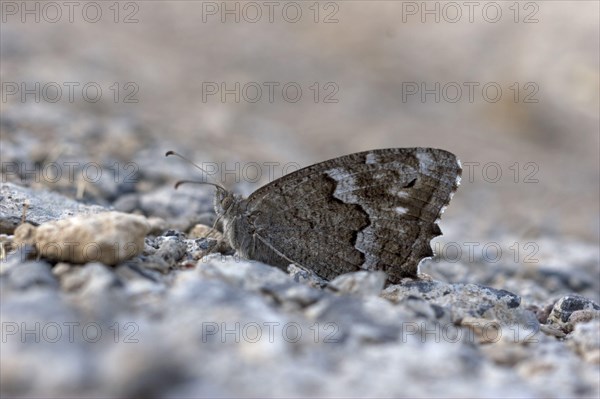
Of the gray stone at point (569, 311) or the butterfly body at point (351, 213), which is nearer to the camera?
the gray stone at point (569, 311)

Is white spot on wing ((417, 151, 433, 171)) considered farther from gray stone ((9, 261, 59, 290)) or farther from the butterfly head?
gray stone ((9, 261, 59, 290))

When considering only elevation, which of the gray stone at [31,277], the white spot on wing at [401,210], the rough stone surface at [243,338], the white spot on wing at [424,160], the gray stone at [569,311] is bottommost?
the gray stone at [569,311]

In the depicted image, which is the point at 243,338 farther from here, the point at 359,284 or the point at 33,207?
the point at 33,207

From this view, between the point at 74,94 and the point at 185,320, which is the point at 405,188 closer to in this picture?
the point at 185,320

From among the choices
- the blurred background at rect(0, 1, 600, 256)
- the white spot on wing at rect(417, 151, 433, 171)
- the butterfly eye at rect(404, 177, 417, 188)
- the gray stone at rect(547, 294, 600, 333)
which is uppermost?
the blurred background at rect(0, 1, 600, 256)

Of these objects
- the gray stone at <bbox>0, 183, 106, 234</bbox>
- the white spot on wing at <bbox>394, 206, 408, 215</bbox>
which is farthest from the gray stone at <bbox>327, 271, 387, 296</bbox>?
the gray stone at <bbox>0, 183, 106, 234</bbox>

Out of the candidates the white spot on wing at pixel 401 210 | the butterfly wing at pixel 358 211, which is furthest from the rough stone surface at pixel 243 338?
the white spot on wing at pixel 401 210

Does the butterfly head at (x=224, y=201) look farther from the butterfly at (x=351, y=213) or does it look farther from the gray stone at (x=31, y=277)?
the gray stone at (x=31, y=277)
